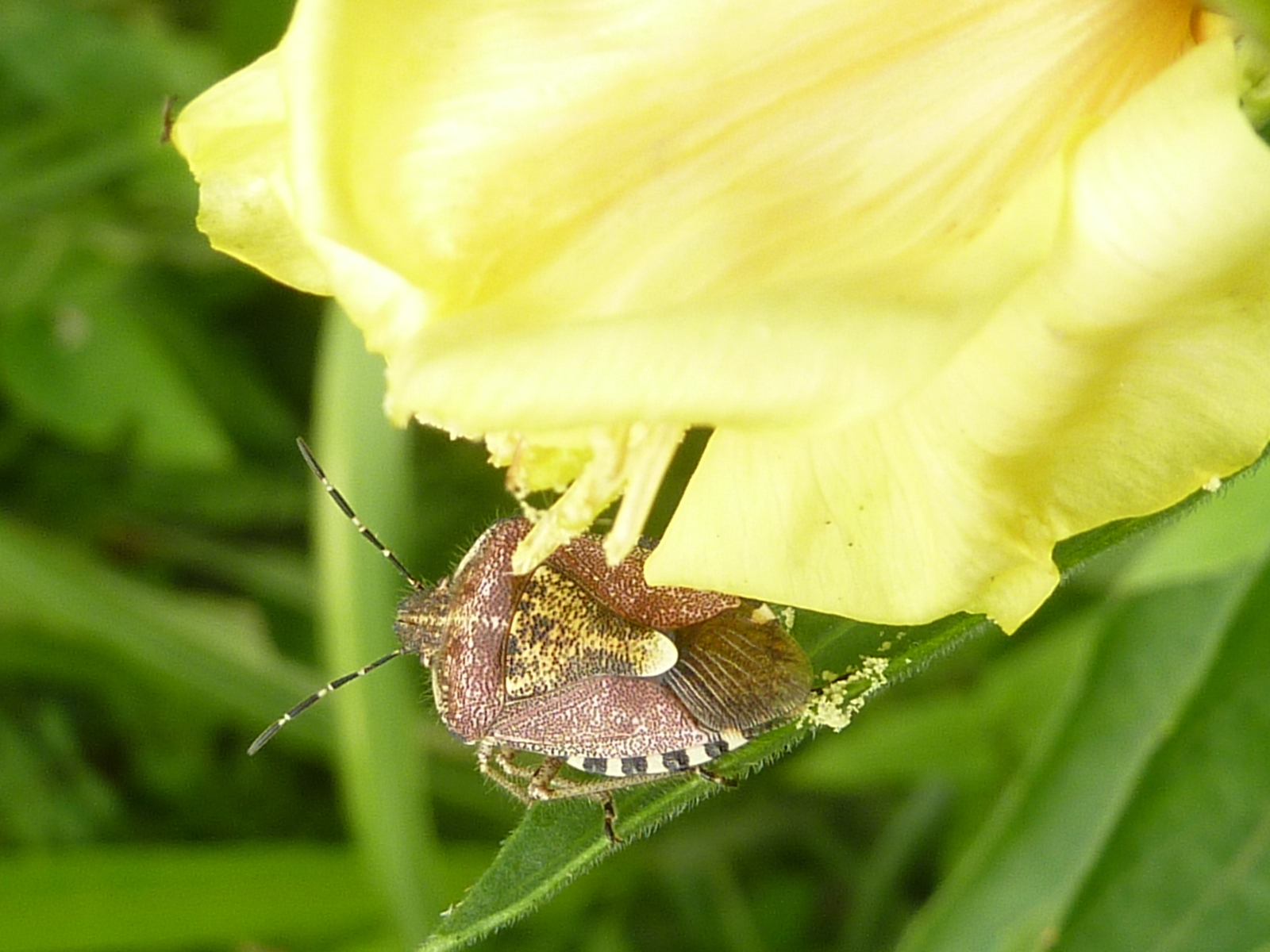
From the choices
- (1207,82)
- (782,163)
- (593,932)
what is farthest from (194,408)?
(1207,82)

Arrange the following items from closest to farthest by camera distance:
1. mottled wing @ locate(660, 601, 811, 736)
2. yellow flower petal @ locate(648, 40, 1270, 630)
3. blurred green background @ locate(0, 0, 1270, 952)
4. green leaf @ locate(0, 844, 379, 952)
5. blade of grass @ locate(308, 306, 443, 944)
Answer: yellow flower petal @ locate(648, 40, 1270, 630), mottled wing @ locate(660, 601, 811, 736), blade of grass @ locate(308, 306, 443, 944), blurred green background @ locate(0, 0, 1270, 952), green leaf @ locate(0, 844, 379, 952)

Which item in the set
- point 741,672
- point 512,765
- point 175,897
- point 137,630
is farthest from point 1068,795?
point 137,630

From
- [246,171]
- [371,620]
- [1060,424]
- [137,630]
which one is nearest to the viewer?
[1060,424]

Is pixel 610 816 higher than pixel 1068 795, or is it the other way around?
pixel 610 816

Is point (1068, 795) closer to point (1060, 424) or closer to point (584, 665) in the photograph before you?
point (584, 665)

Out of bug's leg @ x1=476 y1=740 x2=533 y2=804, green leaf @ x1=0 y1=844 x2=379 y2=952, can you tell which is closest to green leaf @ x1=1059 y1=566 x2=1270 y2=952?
bug's leg @ x1=476 y1=740 x2=533 y2=804

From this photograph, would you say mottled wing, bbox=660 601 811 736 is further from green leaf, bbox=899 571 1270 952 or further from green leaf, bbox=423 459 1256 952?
green leaf, bbox=899 571 1270 952

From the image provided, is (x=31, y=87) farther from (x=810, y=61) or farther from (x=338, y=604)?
(x=810, y=61)
